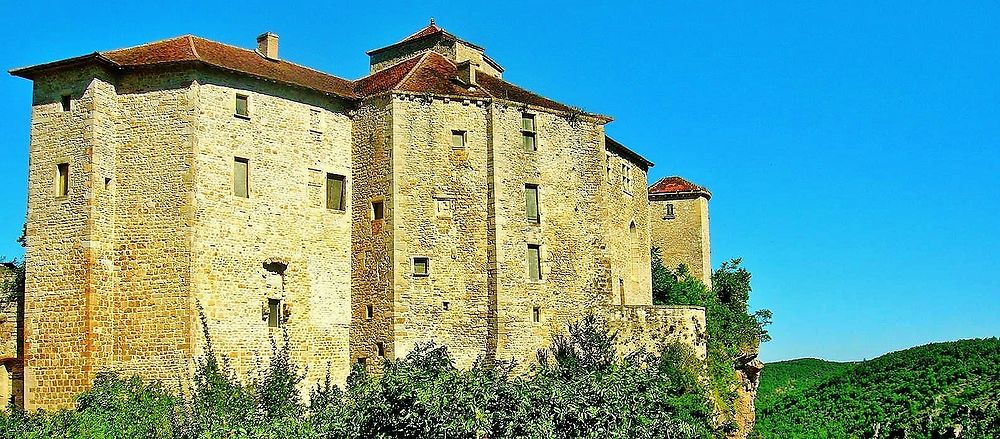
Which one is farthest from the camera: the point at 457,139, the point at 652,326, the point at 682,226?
the point at 682,226

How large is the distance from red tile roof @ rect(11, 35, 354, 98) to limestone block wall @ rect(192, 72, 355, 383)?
1.85 feet

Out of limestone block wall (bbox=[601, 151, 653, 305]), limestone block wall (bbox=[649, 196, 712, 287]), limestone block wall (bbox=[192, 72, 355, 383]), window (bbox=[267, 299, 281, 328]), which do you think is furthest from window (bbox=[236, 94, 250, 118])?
limestone block wall (bbox=[649, 196, 712, 287])

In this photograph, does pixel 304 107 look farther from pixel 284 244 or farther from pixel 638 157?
pixel 638 157

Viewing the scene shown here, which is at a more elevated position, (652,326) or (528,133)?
(528,133)

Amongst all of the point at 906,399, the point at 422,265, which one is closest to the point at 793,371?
the point at 422,265

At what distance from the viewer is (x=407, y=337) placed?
32.6 metres

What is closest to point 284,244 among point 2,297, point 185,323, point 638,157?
point 185,323

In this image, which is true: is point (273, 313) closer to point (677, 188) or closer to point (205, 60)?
point (205, 60)

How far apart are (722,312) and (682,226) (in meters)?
8.01

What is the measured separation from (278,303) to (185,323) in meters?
3.22

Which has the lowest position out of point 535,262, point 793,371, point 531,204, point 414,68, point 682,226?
point 793,371

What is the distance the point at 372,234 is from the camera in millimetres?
33906

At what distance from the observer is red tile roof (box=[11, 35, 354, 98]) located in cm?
3116

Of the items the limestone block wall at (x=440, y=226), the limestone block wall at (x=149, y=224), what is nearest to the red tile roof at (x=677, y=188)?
the limestone block wall at (x=440, y=226)
